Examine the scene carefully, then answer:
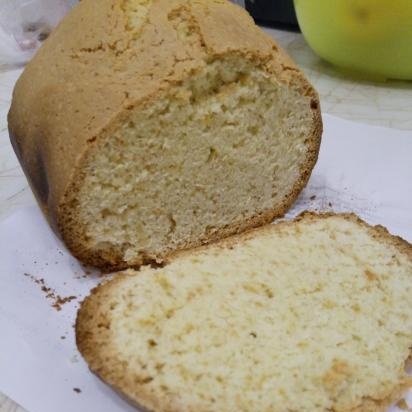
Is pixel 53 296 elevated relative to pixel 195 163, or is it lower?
lower

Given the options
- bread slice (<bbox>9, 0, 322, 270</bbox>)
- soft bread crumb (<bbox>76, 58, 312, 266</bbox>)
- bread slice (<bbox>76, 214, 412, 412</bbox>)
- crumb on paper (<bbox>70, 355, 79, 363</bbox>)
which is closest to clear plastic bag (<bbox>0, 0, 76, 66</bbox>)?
bread slice (<bbox>9, 0, 322, 270</bbox>)

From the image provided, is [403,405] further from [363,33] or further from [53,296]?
[363,33]

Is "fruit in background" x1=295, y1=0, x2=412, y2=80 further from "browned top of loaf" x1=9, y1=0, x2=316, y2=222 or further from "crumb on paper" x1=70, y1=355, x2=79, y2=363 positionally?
"crumb on paper" x1=70, y1=355, x2=79, y2=363

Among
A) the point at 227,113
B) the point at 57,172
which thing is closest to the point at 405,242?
the point at 227,113

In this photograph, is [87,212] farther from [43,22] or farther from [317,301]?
[43,22]

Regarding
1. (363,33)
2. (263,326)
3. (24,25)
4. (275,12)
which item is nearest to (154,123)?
(263,326)

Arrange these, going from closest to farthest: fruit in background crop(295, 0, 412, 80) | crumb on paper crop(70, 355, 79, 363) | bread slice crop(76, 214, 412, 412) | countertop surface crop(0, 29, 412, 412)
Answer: bread slice crop(76, 214, 412, 412) < crumb on paper crop(70, 355, 79, 363) < countertop surface crop(0, 29, 412, 412) < fruit in background crop(295, 0, 412, 80)
